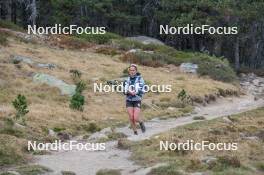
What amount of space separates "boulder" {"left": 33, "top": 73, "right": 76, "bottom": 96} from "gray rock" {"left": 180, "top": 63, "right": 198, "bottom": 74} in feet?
63.8

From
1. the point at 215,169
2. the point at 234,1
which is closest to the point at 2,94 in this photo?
the point at 215,169

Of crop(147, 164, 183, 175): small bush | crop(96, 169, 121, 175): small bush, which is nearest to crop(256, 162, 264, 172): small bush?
crop(147, 164, 183, 175): small bush

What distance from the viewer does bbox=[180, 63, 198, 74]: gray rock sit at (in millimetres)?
49156

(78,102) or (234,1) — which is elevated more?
(234,1)

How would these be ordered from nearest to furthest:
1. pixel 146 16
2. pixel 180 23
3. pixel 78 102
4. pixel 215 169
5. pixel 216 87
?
pixel 215 169, pixel 78 102, pixel 216 87, pixel 180 23, pixel 146 16

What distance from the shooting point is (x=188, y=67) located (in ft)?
164

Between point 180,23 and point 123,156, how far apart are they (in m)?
53.0

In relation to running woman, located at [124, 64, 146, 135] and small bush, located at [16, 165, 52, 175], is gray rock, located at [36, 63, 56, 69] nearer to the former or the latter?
running woman, located at [124, 64, 146, 135]

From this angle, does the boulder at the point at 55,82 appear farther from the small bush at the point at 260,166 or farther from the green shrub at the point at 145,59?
the green shrub at the point at 145,59

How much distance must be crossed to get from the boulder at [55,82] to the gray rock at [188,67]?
1946cm

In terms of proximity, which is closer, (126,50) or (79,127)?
(79,127)

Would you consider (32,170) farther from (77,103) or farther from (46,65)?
(46,65)

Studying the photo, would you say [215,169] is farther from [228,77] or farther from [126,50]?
[126,50]

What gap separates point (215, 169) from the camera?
1378 centimetres
